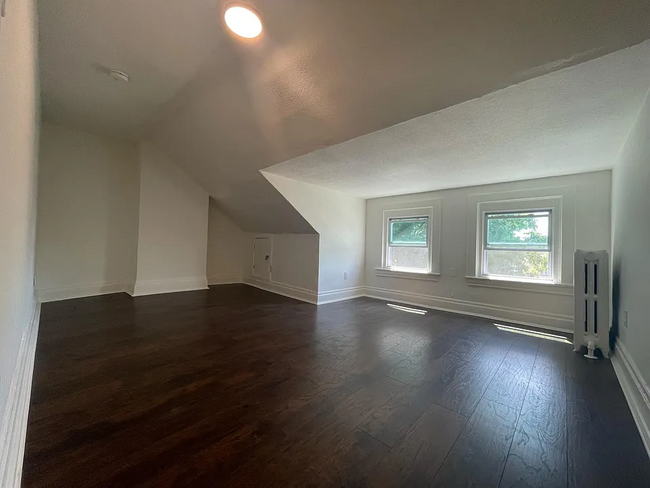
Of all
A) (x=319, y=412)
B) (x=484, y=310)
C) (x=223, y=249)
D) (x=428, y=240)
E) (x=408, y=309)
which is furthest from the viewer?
(x=223, y=249)

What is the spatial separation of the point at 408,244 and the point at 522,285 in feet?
5.38

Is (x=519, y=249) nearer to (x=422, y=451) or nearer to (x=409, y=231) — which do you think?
(x=409, y=231)

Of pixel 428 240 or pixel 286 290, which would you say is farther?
pixel 286 290

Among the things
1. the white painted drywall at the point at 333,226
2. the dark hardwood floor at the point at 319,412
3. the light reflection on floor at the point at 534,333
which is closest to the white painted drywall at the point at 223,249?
the white painted drywall at the point at 333,226

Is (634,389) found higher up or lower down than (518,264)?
lower down

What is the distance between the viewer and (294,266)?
457cm

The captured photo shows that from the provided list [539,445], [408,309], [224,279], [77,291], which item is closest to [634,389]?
[539,445]

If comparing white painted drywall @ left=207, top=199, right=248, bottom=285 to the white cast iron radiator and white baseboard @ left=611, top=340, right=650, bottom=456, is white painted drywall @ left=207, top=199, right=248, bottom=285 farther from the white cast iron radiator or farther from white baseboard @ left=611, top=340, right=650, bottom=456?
white baseboard @ left=611, top=340, right=650, bottom=456

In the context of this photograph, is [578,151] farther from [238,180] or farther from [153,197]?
[153,197]

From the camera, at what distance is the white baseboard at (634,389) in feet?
4.42

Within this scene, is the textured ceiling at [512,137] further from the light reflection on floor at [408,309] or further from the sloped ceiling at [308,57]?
the light reflection on floor at [408,309]

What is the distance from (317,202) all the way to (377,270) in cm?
165

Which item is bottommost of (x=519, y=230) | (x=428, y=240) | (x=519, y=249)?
(x=519, y=249)

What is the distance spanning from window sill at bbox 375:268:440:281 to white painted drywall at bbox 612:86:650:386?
6.28ft
